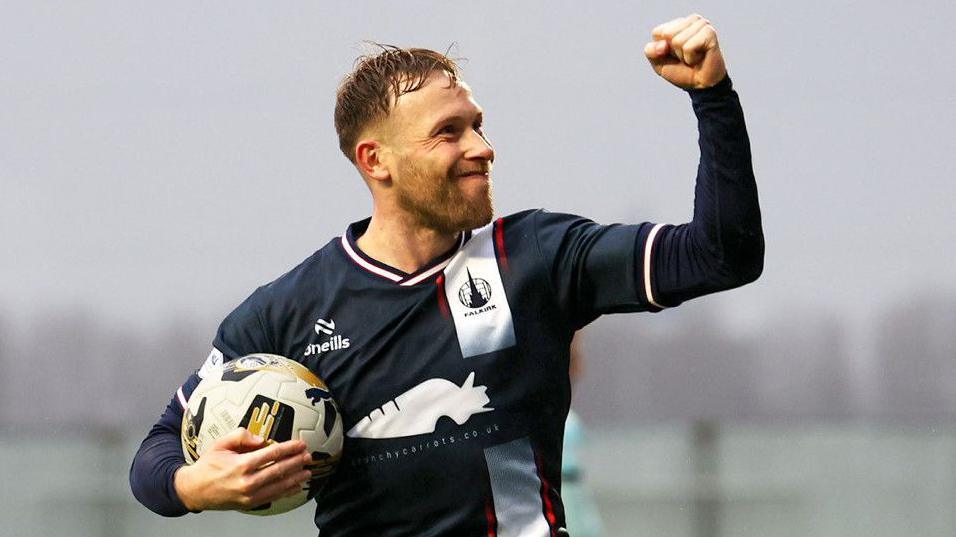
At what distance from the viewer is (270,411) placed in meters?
3.38

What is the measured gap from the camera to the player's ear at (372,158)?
372cm

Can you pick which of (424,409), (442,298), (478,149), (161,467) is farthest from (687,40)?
(161,467)

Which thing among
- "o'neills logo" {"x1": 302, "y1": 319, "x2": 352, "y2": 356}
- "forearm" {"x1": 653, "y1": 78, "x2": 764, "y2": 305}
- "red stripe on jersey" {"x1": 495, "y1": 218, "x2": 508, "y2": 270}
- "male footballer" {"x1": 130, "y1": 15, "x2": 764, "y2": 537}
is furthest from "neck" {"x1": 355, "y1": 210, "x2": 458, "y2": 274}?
"forearm" {"x1": 653, "y1": 78, "x2": 764, "y2": 305}

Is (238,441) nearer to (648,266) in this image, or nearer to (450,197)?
(450,197)

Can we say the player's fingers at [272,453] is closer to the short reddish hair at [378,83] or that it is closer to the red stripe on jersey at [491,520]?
the red stripe on jersey at [491,520]

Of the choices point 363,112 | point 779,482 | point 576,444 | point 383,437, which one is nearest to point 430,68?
point 363,112

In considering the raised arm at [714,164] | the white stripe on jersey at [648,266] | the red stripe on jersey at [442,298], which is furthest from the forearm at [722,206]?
the red stripe on jersey at [442,298]

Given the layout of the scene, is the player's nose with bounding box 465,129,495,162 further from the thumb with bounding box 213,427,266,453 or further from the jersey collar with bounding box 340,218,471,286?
the thumb with bounding box 213,427,266,453

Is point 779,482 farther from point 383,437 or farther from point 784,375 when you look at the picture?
point 383,437

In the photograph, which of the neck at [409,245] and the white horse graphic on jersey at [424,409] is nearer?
the white horse graphic on jersey at [424,409]

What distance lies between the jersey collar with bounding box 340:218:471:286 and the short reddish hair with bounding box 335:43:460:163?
0.81 ft

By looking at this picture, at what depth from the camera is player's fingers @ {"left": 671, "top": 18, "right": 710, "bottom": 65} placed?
2975 mm

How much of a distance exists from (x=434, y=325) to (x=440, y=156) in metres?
0.41

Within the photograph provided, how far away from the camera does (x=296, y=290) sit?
371 cm
